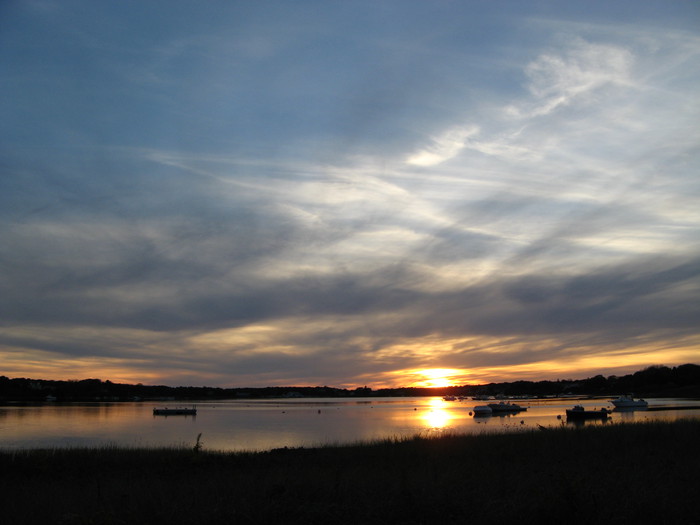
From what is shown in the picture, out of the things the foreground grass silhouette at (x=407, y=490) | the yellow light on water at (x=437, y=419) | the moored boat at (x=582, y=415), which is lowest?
the yellow light on water at (x=437, y=419)

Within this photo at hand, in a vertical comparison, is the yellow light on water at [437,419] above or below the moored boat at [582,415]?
below

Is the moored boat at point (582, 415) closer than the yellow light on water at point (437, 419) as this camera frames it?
Yes

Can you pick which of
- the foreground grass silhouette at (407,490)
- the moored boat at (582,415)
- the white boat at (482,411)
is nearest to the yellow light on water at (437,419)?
the white boat at (482,411)

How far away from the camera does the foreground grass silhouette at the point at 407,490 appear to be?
37.7 ft

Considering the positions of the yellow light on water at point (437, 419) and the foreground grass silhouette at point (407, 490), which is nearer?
the foreground grass silhouette at point (407, 490)

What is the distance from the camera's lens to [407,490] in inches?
509

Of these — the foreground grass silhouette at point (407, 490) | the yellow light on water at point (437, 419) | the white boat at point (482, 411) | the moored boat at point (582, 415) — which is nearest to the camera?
the foreground grass silhouette at point (407, 490)

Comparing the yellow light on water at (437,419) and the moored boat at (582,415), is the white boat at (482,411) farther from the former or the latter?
the moored boat at (582,415)

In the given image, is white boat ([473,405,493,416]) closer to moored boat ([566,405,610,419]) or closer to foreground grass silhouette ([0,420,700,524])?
moored boat ([566,405,610,419])

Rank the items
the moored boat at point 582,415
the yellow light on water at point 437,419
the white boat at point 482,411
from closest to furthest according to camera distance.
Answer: the moored boat at point 582,415, the yellow light on water at point 437,419, the white boat at point 482,411

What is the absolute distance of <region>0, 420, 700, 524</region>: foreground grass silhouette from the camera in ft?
37.7

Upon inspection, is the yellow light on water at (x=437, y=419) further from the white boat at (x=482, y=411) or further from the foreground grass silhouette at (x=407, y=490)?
the foreground grass silhouette at (x=407, y=490)

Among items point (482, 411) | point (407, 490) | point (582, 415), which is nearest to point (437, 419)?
point (482, 411)

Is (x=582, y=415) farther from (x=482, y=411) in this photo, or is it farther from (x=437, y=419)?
(x=482, y=411)
